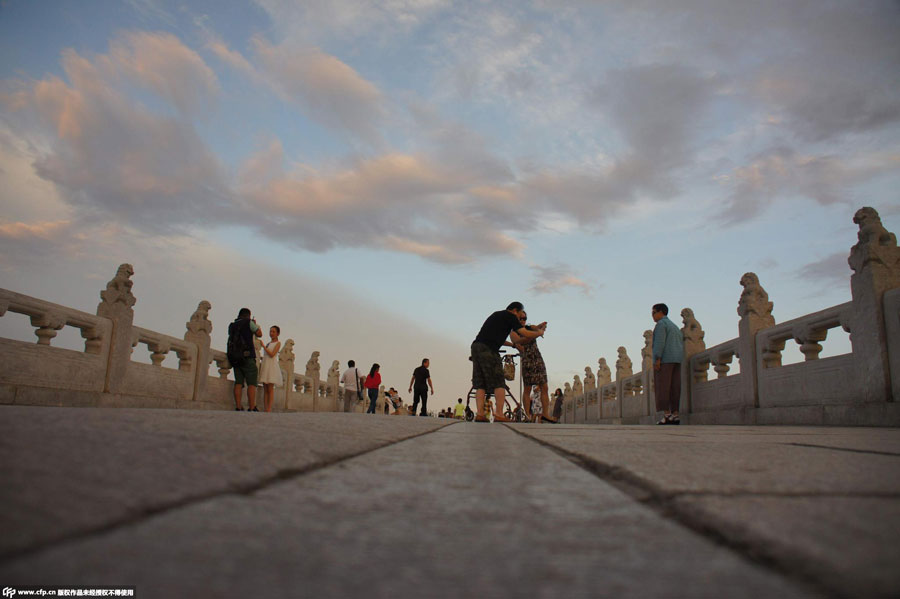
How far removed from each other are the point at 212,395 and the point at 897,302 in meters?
14.0

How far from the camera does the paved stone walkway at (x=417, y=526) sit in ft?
1.82

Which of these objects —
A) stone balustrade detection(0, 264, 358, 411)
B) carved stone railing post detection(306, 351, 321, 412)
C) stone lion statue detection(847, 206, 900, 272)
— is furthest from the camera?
carved stone railing post detection(306, 351, 321, 412)

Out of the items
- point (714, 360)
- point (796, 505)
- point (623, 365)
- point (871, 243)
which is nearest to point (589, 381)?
point (623, 365)

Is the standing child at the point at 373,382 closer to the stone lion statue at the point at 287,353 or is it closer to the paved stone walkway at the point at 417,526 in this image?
the stone lion statue at the point at 287,353

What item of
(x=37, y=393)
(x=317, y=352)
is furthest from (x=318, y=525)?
(x=317, y=352)

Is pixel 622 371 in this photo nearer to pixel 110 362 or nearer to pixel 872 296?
pixel 872 296

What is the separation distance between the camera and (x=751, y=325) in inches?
381

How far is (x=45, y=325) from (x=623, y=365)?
18411mm

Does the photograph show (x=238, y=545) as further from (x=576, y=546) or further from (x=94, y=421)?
(x=94, y=421)

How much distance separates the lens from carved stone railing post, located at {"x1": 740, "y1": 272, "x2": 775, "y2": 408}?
9.46 metres

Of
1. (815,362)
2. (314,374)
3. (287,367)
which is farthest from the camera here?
(314,374)

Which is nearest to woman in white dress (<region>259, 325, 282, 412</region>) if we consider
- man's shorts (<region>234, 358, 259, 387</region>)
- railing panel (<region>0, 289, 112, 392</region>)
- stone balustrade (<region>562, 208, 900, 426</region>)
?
man's shorts (<region>234, 358, 259, 387</region>)

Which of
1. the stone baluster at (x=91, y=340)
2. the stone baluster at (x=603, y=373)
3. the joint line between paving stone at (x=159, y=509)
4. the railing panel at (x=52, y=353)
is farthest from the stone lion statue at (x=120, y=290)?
the stone baluster at (x=603, y=373)

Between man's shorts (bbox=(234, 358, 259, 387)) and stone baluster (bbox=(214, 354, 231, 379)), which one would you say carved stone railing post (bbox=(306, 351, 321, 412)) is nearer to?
stone baluster (bbox=(214, 354, 231, 379))
